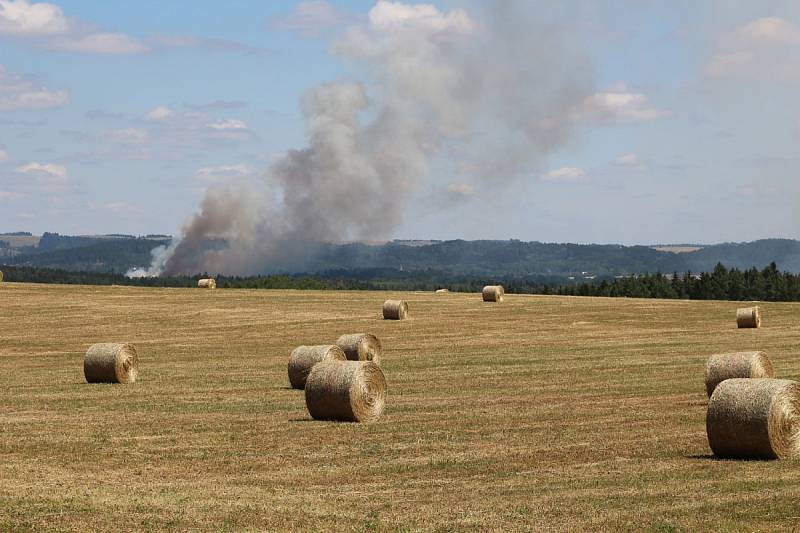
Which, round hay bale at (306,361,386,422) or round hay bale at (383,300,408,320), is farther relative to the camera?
round hay bale at (383,300,408,320)

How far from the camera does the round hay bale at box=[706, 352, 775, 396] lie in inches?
1209

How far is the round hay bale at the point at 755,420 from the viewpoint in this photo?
21.1 m

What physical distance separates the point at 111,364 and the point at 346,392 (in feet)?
44.2

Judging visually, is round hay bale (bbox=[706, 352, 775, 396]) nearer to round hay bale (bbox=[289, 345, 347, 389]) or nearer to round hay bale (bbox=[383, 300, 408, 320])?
round hay bale (bbox=[289, 345, 347, 389])

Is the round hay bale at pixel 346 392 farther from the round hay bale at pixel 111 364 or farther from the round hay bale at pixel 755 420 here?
the round hay bale at pixel 111 364

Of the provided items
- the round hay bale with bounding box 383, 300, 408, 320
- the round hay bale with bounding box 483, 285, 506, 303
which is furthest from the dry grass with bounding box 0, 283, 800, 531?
the round hay bale with bounding box 483, 285, 506, 303

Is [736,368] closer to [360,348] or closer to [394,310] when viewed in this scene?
[360,348]

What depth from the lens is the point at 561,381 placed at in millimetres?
37781

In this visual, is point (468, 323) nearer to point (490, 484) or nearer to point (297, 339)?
point (297, 339)

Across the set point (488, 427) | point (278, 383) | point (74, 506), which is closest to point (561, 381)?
point (278, 383)

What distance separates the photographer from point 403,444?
24500 millimetres

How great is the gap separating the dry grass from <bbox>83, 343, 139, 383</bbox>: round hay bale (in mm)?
598

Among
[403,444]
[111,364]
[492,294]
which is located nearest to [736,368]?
[403,444]

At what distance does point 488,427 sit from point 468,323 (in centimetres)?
3918
